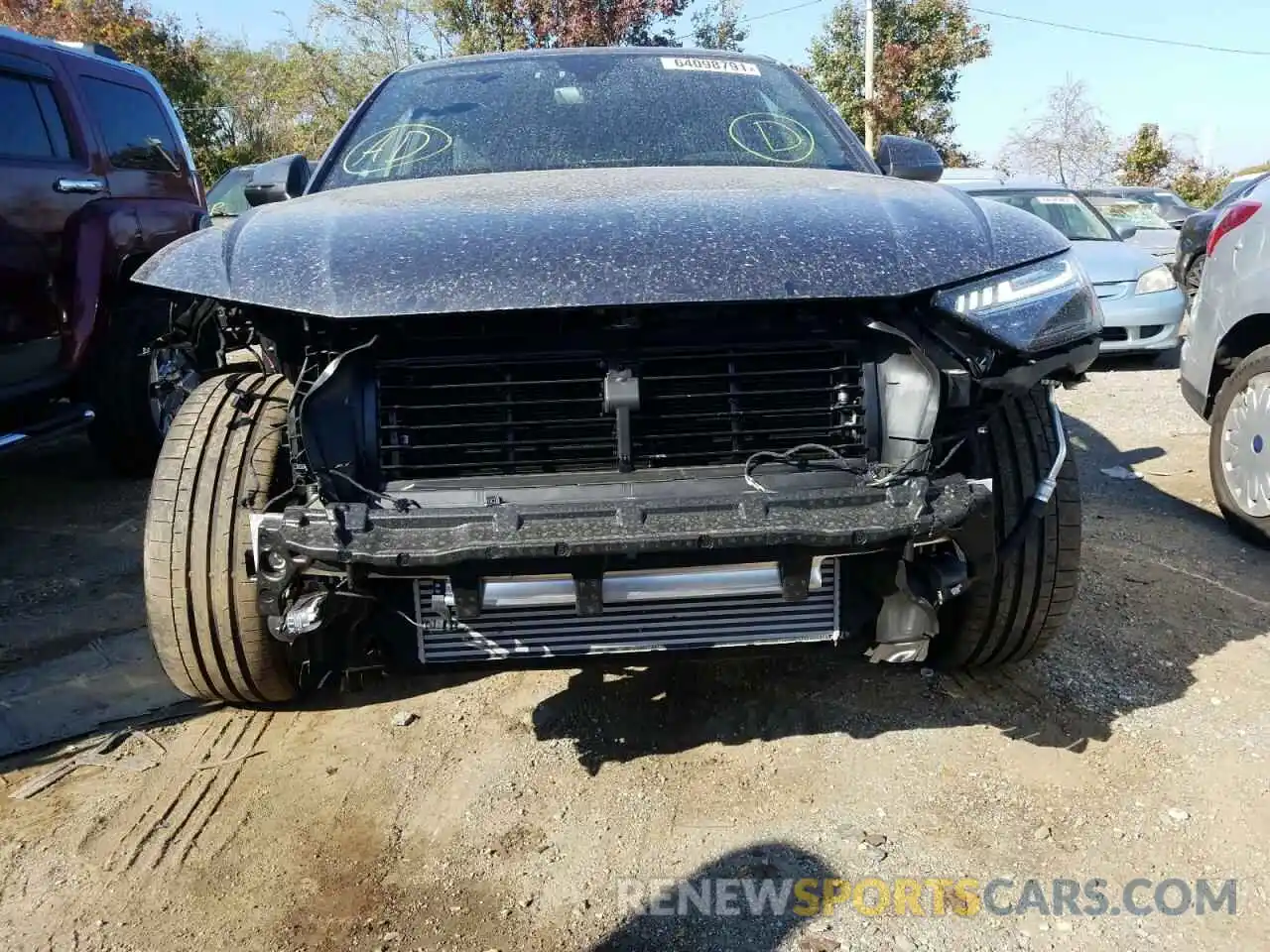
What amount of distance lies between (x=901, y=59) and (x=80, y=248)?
19.4m

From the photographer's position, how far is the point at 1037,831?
2266mm

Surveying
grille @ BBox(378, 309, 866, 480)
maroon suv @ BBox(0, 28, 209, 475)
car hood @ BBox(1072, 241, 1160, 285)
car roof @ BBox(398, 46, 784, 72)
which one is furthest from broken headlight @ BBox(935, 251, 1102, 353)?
car hood @ BBox(1072, 241, 1160, 285)

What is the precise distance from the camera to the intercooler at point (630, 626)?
7.00 ft

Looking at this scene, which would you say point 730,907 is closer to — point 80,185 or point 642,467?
point 642,467

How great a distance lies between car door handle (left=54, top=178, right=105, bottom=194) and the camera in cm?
457

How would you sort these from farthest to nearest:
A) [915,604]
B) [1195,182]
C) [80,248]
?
1. [1195,182]
2. [80,248]
3. [915,604]

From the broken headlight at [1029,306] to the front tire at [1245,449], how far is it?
2561 millimetres

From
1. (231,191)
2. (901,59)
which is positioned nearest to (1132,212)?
(901,59)

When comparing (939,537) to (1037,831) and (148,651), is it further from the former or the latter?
(148,651)

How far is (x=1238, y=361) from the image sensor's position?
4.34 metres

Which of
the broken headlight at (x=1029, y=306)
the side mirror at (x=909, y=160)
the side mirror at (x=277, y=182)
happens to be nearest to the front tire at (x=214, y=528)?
the side mirror at (x=277, y=182)

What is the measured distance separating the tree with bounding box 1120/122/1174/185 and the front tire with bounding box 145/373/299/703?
29699 millimetres

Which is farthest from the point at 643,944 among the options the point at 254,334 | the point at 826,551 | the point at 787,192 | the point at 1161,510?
the point at 1161,510

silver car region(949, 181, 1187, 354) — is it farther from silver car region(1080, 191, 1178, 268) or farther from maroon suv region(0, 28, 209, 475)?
maroon suv region(0, 28, 209, 475)
